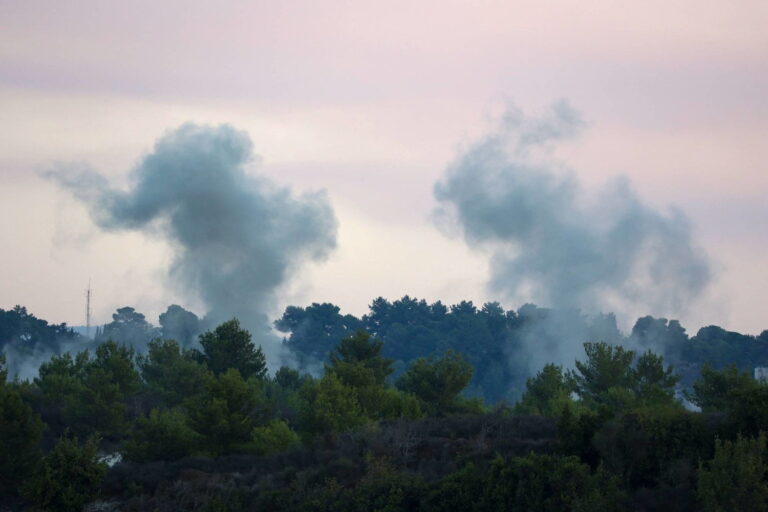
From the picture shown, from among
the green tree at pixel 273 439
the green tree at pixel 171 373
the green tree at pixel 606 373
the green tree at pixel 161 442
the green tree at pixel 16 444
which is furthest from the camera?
the green tree at pixel 171 373

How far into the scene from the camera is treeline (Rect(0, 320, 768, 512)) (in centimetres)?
3891

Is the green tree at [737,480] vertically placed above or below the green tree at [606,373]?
below

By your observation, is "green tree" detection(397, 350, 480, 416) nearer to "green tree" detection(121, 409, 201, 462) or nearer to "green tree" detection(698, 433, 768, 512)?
"green tree" detection(121, 409, 201, 462)

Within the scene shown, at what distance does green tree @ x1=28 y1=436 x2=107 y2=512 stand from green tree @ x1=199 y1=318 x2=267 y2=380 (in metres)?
24.7

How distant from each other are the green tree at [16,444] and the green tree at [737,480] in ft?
99.2

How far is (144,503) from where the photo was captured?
46.2 meters

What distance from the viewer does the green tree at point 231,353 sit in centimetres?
7131

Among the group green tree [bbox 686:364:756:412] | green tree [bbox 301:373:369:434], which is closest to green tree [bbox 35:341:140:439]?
green tree [bbox 301:373:369:434]

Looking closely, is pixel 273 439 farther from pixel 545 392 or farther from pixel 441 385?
pixel 545 392

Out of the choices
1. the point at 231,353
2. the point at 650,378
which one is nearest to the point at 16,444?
the point at 231,353

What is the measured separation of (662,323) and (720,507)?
119 meters

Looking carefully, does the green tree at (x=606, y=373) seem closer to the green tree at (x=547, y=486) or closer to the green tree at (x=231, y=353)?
the green tree at (x=231, y=353)

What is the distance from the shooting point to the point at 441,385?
66.1 meters

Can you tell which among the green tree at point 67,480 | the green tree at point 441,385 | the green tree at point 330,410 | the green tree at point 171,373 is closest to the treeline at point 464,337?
the green tree at point 171,373
